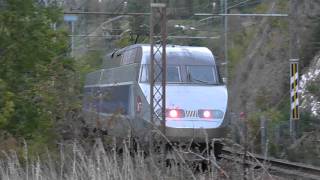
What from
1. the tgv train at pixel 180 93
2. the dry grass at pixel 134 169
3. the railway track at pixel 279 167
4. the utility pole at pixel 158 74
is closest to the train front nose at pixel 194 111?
the tgv train at pixel 180 93

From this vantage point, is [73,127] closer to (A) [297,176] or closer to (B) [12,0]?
(B) [12,0]

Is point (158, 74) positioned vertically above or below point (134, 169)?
above

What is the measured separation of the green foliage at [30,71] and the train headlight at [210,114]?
A: 4673 millimetres

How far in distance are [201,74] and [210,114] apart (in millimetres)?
1833

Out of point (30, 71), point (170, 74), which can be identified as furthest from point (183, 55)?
point (30, 71)

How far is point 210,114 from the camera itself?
61.0ft

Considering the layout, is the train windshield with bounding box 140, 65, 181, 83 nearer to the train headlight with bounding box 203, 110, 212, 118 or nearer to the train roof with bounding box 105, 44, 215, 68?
the train roof with bounding box 105, 44, 215, 68

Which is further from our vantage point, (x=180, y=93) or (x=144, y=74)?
(x=144, y=74)

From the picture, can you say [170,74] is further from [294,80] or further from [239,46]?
[239,46]

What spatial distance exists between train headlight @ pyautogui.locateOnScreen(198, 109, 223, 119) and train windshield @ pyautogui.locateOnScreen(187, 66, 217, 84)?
55.4 inches

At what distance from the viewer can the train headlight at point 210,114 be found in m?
18.5

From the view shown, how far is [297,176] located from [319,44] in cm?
2022

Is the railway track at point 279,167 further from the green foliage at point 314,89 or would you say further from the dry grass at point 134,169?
the green foliage at point 314,89

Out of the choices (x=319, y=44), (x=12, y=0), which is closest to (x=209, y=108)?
(x=12, y=0)
